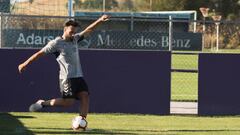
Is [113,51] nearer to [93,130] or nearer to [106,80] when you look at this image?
[106,80]

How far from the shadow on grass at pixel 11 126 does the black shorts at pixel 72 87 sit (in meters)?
0.84

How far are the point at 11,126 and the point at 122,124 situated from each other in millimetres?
1977

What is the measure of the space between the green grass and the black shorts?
58 cm

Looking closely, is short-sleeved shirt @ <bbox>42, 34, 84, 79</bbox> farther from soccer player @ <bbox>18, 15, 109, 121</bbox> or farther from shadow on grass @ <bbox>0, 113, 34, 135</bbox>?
shadow on grass @ <bbox>0, 113, 34, 135</bbox>

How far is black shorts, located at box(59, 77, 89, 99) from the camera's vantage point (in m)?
11.1

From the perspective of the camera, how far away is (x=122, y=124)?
12.5 m

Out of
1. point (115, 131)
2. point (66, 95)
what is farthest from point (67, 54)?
point (115, 131)

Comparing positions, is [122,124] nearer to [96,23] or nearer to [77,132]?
[77,132]

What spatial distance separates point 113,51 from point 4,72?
7.25 feet

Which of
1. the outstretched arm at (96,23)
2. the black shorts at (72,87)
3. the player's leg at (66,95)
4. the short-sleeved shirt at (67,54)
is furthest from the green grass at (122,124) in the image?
the outstretched arm at (96,23)

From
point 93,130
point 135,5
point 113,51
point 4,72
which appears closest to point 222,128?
point 93,130

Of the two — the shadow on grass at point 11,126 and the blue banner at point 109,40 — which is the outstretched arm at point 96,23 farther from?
the blue banner at point 109,40

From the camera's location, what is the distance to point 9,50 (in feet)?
45.9

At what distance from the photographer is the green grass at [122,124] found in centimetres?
1128
